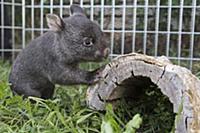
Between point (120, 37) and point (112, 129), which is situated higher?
point (120, 37)

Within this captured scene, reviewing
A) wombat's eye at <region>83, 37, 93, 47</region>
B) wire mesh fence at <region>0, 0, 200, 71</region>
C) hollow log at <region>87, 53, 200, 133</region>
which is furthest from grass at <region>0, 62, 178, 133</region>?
wire mesh fence at <region>0, 0, 200, 71</region>

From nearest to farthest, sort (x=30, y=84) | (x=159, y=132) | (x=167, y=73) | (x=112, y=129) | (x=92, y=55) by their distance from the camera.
Answer: (x=112, y=129) < (x=167, y=73) < (x=159, y=132) < (x=92, y=55) < (x=30, y=84)

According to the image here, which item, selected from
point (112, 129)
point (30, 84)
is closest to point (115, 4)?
point (30, 84)

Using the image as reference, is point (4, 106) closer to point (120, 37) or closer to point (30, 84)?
point (30, 84)

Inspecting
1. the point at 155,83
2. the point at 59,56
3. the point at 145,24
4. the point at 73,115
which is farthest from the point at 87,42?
the point at 145,24

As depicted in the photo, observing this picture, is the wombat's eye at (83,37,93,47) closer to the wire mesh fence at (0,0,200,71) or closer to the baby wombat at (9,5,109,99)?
the baby wombat at (9,5,109,99)

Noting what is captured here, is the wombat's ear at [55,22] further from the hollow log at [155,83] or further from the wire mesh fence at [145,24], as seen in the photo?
the wire mesh fence at [145,24]

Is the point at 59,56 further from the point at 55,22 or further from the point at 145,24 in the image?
the point at 145,24
